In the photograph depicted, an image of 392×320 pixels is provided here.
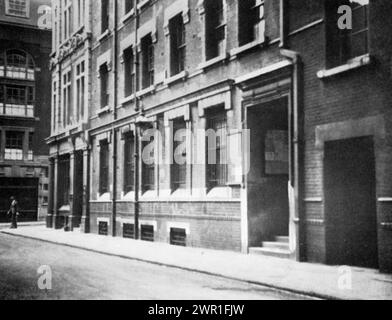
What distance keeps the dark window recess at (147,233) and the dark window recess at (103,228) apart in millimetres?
3692

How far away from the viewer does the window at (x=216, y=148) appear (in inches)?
609

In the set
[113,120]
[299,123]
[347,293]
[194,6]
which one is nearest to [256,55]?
[299,123]

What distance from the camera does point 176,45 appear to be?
1814 cm

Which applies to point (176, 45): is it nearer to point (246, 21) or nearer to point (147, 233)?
point (246, 21)

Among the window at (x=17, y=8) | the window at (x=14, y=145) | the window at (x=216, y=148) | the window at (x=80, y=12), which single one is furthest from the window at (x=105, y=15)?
the window at (x=17, y=8)

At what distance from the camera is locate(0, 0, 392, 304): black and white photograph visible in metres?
9.55

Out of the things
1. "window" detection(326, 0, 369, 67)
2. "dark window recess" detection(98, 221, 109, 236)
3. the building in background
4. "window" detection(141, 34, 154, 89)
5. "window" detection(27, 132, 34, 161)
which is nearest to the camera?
"window" detection(326, 0, 369, 67)

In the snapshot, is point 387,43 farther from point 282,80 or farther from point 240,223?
point 240,223

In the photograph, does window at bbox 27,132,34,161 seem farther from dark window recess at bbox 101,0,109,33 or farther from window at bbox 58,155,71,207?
dark window recess at bbox 101,0,109,33

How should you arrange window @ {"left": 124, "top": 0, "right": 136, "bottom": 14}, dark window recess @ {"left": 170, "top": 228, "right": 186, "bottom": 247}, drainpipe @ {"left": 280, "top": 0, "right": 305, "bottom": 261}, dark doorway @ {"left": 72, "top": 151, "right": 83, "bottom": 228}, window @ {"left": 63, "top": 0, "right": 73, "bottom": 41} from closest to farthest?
1. drainpipe @ {"left": 280, "top": 0, "right": 305, "bottom": 261}
2. dark window recess @ {"left": 170, "top": 228, "right": 186, "bottom": 247}
3. window @ {"left": 124, "top": 0, "right": 136, "bottom": 14}
4. dark doorway @ {"left": 72, "top": 151, "right": 83, "bottom": 228}
5. window @ {"left": 63, "top": 0, "right": 73, "bottom": 41}

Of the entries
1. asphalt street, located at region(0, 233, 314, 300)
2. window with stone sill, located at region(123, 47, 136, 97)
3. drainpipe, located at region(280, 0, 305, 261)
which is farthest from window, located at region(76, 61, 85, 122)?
drainpipe, located at region(280, 0, 305, 261)

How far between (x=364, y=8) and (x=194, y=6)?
689 cm

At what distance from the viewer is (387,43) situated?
1000 centimetres

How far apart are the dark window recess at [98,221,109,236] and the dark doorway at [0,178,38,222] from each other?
16828 mm
